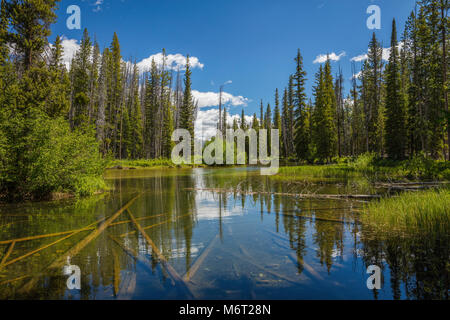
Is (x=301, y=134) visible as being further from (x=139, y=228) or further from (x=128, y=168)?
(x=139, y=228)

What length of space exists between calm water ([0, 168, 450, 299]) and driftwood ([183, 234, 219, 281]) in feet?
0.08

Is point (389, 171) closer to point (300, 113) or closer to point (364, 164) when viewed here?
point (364, 164)

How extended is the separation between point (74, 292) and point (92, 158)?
31.9 ft

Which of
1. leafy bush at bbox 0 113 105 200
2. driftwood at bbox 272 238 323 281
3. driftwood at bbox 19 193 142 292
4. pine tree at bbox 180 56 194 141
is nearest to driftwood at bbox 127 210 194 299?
driftwood at bbox 19 193 142 292

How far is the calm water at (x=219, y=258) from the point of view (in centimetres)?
344

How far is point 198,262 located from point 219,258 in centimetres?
46

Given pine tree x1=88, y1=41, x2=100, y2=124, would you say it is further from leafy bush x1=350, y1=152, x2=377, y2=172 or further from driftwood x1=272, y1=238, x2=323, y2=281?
driftwood x1=272, y1=238, x2=323, y2=281

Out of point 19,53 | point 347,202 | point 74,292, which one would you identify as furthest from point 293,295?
point 19,53

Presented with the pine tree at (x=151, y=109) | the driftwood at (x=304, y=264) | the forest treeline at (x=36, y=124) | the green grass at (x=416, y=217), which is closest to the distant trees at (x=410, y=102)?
the green grass at (x=416, y=217)

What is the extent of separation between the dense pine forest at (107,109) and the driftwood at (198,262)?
7.92m

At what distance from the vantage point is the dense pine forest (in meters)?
9.75

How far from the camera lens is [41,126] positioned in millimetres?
9633

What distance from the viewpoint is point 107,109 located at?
4634 cm
